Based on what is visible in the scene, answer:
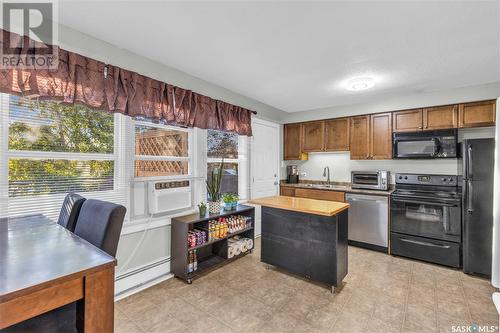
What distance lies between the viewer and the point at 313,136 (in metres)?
4.62

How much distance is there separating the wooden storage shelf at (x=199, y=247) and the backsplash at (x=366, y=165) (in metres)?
1.94

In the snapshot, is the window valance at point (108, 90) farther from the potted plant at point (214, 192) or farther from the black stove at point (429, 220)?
the black stove at point (429, 220)

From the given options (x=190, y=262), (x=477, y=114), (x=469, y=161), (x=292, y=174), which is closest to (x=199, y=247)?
(x=190, y=262)

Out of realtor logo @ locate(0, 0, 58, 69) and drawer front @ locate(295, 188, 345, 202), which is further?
drawer front @ locate(295, 188, 345, 202)

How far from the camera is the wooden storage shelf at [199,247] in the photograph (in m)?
2.66

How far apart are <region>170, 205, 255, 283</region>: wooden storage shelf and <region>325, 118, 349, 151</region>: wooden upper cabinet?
199 cm

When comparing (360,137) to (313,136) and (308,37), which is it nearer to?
(313,136)

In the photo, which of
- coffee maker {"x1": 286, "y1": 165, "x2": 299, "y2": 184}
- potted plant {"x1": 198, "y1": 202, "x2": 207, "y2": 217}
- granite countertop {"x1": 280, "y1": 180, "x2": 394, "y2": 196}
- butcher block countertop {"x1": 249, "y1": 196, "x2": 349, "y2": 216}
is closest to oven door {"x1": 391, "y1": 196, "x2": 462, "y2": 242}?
granite countertop {"x1": 280, "y1": 180, "x2": 394, "y2": 196}

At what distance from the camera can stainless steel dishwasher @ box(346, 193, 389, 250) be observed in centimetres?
351

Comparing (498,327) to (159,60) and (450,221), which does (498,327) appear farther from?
(159,60)

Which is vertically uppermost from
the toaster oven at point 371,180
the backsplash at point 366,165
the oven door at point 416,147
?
the oven door at point 416,147

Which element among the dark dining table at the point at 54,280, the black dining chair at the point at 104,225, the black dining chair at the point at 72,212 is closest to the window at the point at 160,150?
the black dining chair at the point at 72,212

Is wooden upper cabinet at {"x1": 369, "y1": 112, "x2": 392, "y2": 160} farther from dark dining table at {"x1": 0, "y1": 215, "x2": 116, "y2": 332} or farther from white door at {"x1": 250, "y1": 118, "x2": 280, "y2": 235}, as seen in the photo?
dark dining table at {"x1": 0, "y1": 215, "x2": 116, "y2": 332}

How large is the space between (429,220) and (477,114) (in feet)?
5.06
